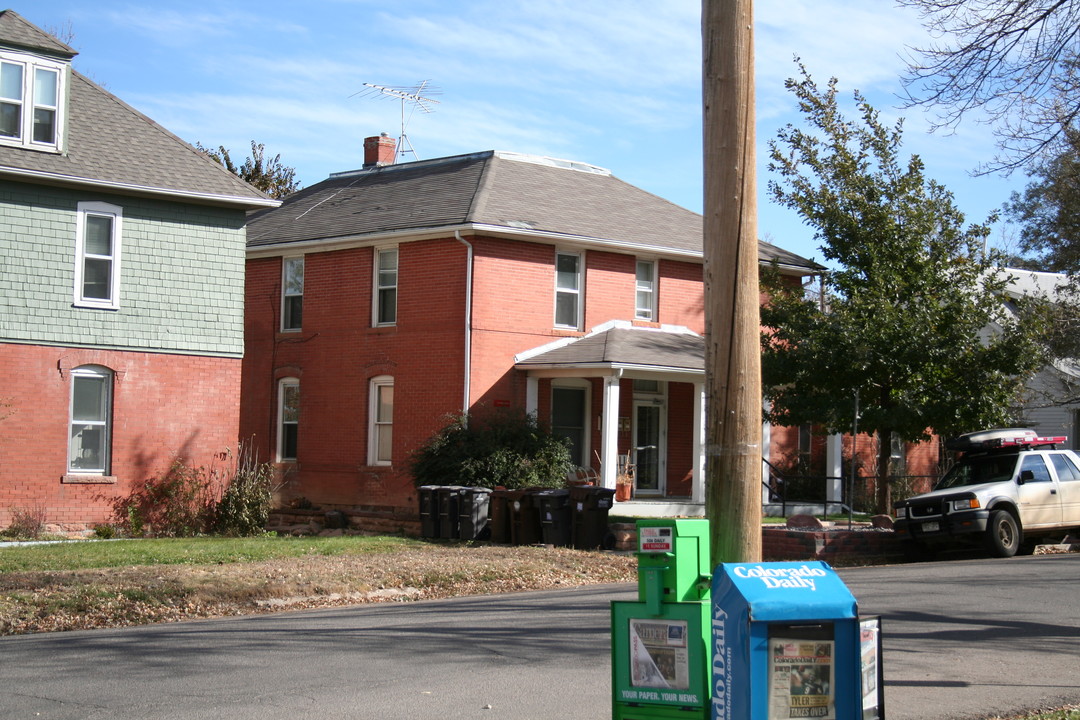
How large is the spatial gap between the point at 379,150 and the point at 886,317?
15.8 meters

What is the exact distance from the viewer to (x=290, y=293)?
2755 centimetres

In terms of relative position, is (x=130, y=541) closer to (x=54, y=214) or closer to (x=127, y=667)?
(x=54, y=214)

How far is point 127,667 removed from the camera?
349 inches

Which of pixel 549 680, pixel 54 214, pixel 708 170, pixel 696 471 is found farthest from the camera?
pixel 696 471

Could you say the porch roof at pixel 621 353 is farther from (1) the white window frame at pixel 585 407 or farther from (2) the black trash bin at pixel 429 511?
(2) the black trash bin at pixel 429 511

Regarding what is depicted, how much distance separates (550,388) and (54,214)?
10.5 meters

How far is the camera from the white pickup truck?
57.7ft

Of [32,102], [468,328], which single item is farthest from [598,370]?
[32,102]

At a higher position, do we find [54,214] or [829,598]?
[54,214]

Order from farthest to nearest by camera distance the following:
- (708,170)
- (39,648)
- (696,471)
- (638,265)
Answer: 1. (638,265)
2. (696,471)
3. (39,648)
4. (708,170)

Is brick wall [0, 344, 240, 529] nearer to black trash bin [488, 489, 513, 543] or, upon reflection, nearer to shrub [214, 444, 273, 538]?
shrub [214, 444, 273, 538]

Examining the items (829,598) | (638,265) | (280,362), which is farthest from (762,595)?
(280,362)

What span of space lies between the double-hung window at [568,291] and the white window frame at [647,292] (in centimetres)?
164

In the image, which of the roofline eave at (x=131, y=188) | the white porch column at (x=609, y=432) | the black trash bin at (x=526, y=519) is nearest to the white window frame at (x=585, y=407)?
the white porch column at (x=609, y=432)
